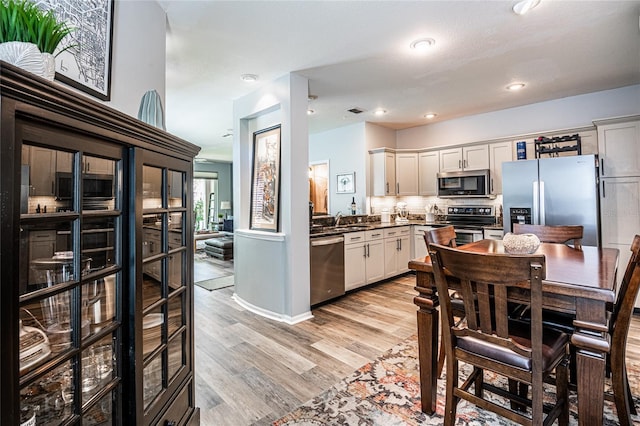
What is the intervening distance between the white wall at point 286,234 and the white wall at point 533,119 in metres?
3.11

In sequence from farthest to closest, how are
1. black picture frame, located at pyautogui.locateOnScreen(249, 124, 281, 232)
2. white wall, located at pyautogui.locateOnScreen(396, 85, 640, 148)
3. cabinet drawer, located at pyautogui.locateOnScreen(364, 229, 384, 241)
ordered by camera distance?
cabinet drawer, located at pyautogui.locateOnScreen(364, 229, 384, 241)
white wall, located at pyautogui.locateOnScreen(396, 85, 640, 148)
black picture frame, located at pyautogui.locateOnScreen(249, 124, 281, 232)

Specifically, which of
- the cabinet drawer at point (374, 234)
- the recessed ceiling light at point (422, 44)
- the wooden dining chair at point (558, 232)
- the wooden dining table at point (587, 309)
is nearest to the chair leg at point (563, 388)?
the wooden dining table at point (587, 309)

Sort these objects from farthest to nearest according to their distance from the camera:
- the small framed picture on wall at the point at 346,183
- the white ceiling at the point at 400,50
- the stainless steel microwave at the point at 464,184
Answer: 1. the small framed picture on wall at the point at 346,183
2. the stainless steel microwave at the point at 464,184
3. the white ceiling at the point at 400,50

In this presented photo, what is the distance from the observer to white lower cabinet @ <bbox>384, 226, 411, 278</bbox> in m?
4.82

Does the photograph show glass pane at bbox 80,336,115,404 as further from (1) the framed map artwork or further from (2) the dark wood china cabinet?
(1) the framed map artwork

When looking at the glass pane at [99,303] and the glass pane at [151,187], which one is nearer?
the glass pane at [99,303]

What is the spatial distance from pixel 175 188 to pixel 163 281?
1.39 ft

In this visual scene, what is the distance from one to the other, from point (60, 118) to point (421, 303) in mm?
1823

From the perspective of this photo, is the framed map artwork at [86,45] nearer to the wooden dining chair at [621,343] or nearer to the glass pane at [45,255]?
the glass pane at [45,255]

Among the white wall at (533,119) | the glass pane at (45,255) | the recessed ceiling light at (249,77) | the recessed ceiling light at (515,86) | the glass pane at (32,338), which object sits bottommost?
the glass pane at (32,338)

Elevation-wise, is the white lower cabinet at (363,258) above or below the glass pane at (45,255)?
below

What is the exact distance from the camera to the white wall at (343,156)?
5.58 m

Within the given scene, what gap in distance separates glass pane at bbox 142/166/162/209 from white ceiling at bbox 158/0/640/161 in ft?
5.48

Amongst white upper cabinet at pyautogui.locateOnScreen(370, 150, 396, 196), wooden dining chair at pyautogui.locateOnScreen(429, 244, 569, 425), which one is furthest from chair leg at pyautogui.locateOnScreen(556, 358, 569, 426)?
white upper cabinet at pyautogui.locateOnScreen(370, 150, 396, 196)
